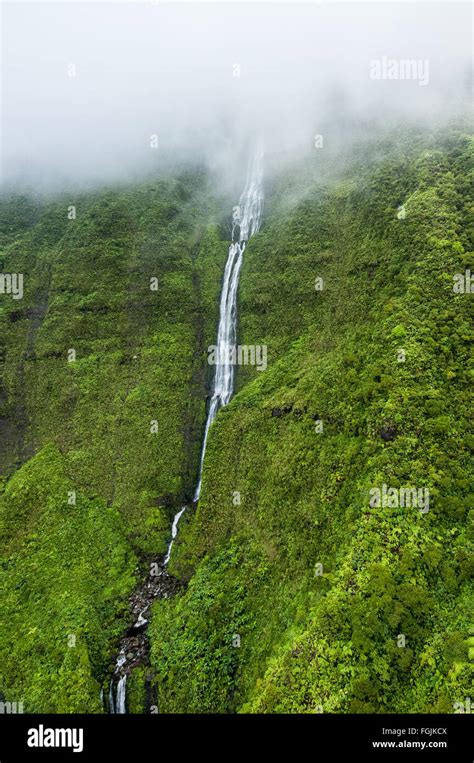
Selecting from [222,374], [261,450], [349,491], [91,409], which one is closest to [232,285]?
[222,374]

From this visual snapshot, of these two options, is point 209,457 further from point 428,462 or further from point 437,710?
point 437,710

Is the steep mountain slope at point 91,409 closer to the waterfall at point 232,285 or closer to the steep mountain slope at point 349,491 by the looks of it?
the waterfall at point 232,285

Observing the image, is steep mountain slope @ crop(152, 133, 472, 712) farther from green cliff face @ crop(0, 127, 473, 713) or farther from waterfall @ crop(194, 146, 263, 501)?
waterfall @ crop(194, 146, 263, 501)

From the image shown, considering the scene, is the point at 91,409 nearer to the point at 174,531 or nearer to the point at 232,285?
the point at 174,531

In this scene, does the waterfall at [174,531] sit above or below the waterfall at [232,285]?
below

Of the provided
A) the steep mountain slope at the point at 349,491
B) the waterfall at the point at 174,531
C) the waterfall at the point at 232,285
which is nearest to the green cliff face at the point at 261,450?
the steep mountain slope at the point at 349,491
